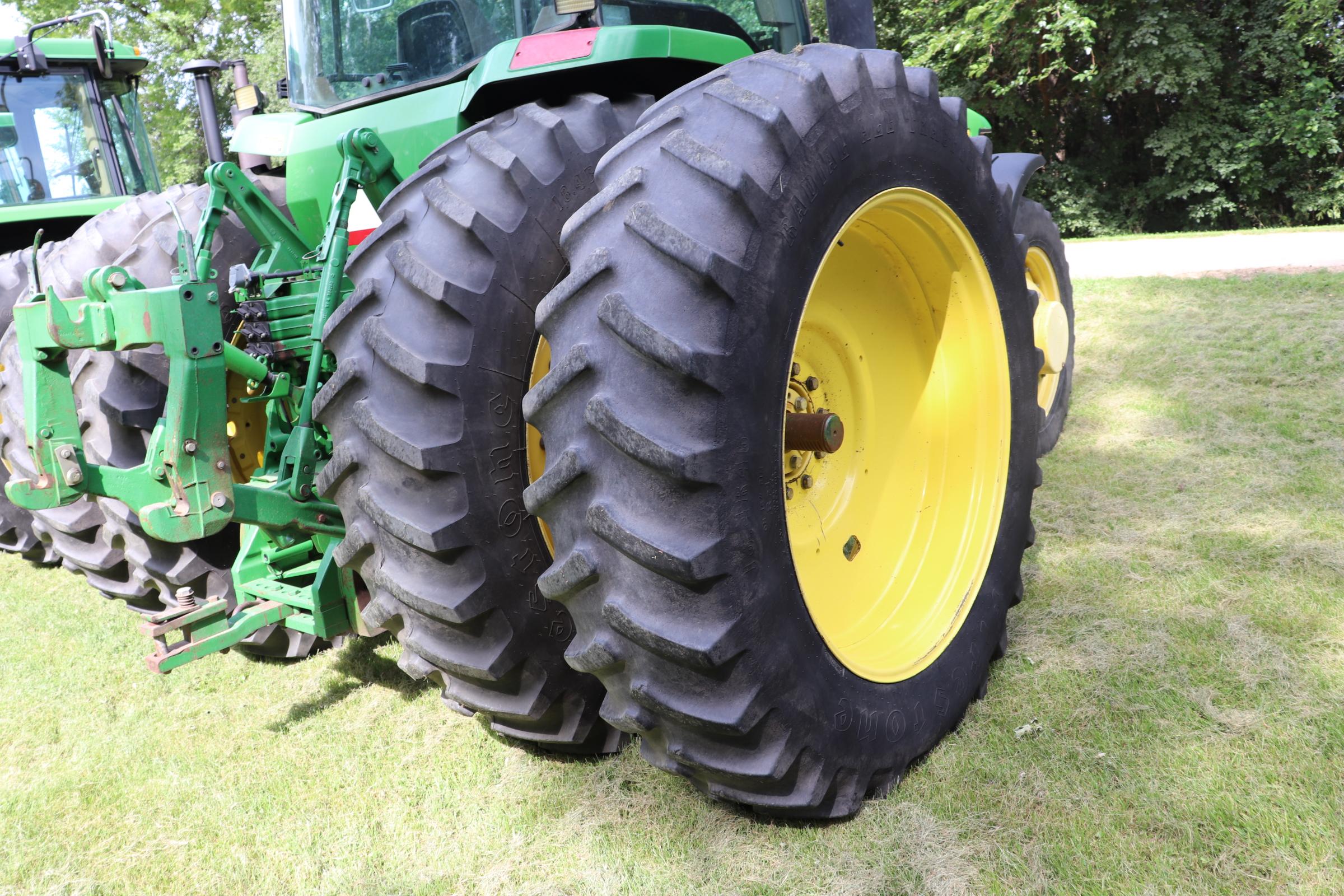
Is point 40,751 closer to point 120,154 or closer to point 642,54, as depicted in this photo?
point 642,54

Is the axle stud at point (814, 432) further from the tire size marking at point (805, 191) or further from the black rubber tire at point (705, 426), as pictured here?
the tire size marking at point (805, 191)

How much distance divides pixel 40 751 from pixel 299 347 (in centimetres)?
131

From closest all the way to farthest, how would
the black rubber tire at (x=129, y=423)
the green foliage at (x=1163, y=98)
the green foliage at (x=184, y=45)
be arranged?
the black rubber tire at (x=129, y=423), the green foliage at (x=1163, y=98), the green foliage at (x=184, y=45)

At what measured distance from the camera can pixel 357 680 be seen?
3.00 m

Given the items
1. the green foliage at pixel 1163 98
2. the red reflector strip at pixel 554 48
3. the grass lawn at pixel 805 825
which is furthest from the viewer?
the green foliage at pixel 1163 98

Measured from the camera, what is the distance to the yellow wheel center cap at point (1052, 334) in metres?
4.34

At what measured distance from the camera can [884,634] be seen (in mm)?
2424

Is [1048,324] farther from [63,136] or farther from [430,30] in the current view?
[63,136]

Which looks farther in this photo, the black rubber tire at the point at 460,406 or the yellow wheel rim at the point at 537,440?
the yellow wheel rim at the point at 537,440

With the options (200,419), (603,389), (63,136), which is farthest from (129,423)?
(63,136)

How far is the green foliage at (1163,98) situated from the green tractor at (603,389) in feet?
45.5

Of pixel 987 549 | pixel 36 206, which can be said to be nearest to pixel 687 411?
pixel 987 549

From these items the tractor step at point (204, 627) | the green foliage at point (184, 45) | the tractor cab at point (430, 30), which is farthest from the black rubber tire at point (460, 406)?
the green foliage at point (184, 45)

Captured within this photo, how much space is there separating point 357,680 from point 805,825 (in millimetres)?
1554
